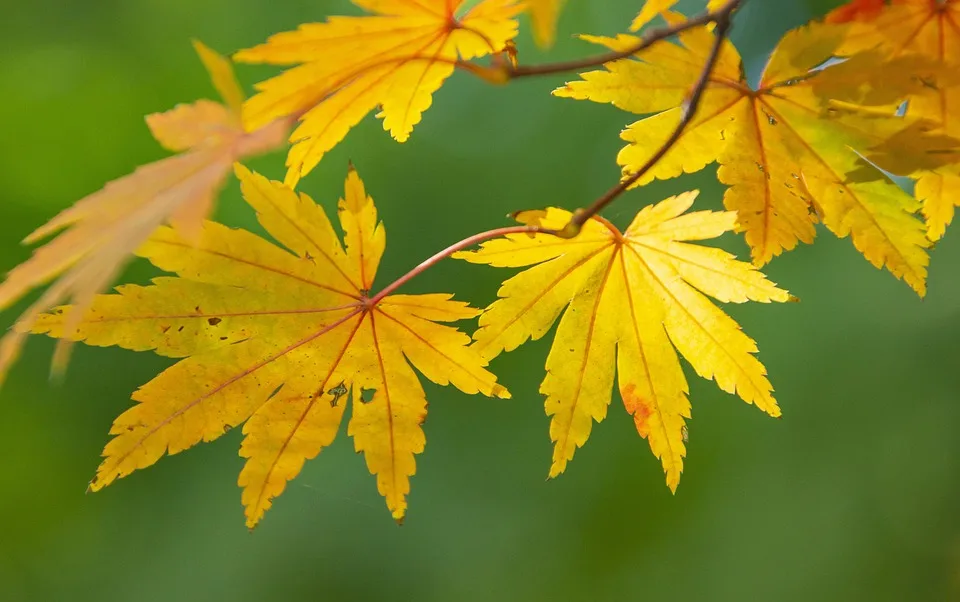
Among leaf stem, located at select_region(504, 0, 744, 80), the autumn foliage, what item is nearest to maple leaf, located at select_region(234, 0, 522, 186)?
the autumn foliage

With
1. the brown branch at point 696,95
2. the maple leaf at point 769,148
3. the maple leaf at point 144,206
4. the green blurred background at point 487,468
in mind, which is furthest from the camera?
the green blurred background at point 487,468

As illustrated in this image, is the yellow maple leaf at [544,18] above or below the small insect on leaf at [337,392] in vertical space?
above

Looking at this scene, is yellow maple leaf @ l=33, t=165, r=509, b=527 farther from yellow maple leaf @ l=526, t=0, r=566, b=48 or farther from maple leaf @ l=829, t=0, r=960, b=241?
maple leaf @ l=829, t=0, r=960, b=241

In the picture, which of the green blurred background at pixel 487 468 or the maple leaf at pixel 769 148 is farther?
the green blurred background at pixel 487 468

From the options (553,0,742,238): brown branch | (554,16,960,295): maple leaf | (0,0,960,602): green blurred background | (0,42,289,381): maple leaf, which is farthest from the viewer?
(0,0,960,602): green blurred background

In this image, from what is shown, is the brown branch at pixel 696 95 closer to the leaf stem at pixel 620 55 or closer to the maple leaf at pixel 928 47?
the leaf stem at pixel 620 55

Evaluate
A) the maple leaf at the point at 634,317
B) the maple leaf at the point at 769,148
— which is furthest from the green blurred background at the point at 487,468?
the maple leaf at the point at 769,148

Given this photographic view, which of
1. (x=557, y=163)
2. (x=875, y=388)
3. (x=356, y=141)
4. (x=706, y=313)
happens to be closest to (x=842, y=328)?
(x=875, y=388)

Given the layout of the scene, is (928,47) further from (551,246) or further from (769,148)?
(551,246)
